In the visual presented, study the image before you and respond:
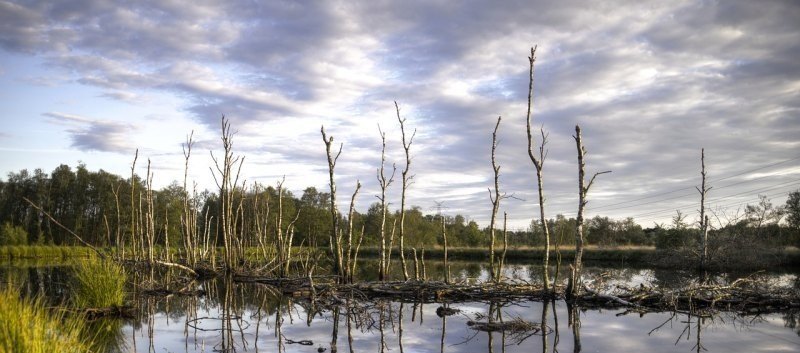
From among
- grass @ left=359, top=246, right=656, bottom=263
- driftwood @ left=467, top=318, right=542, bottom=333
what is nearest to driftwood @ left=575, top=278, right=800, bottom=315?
driftwood @ left=467, top=318, right=542, bottom=333

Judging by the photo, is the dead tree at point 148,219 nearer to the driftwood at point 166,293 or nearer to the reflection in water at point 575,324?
the driftwood at point 166,293

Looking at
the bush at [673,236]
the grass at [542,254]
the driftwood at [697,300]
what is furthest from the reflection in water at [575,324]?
the bush at [673,236]

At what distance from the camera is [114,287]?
1238 cm

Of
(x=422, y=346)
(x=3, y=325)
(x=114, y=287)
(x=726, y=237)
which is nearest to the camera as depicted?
(x=3, y=325)

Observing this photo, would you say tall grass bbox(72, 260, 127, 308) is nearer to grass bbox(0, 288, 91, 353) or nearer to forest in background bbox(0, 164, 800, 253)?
grass bbox(0, 288, 91, 353)

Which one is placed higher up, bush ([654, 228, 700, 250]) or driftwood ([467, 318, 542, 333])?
bush ([654, 228, 700, 250])

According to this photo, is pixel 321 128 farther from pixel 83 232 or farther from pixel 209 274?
pixel 83 232

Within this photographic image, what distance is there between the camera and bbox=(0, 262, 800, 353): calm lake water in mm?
9359

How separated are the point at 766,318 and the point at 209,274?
21136 millimetres

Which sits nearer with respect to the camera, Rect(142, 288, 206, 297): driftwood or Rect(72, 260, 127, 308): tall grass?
Rect(72, 260, 127, 308): tall grass

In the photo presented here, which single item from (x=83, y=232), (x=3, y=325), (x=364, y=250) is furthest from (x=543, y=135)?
(x=83, y=232)

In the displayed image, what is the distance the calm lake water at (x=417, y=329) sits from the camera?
30.7ft

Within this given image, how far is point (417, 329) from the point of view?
11070 mm

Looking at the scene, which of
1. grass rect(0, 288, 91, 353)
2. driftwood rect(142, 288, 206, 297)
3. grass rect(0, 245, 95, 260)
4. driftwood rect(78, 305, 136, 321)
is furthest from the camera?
grass rect(0, 245, 95, 260)
